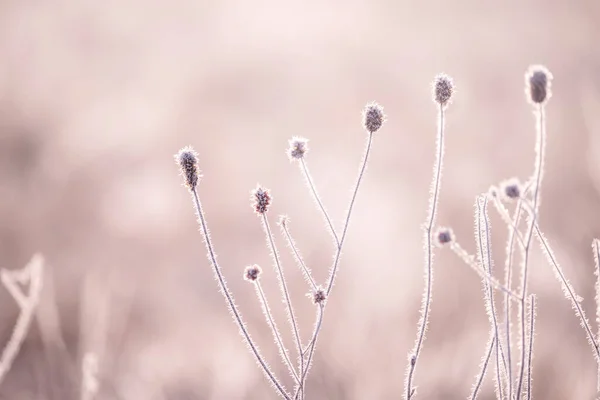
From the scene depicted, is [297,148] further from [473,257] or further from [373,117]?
[473,257]

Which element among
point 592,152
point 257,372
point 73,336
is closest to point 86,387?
point 257,372

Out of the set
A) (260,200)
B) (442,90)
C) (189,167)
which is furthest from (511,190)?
(189,167)

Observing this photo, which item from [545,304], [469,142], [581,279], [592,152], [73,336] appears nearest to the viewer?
[592,152]

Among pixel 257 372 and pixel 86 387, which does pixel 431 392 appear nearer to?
pixel 257 372

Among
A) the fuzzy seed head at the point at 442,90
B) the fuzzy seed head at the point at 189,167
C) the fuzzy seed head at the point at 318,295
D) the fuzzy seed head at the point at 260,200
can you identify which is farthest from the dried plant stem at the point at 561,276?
the fuzzy seed head at the point at 189,167

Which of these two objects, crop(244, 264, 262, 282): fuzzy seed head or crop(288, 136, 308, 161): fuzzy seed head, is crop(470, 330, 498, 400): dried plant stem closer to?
crop(244, 264, 262, 282): fuzzy seed head
